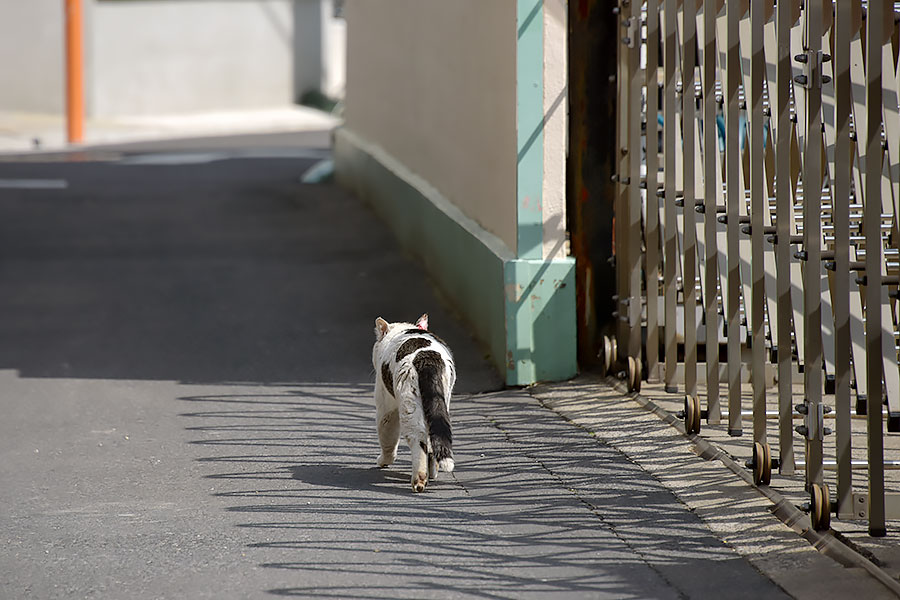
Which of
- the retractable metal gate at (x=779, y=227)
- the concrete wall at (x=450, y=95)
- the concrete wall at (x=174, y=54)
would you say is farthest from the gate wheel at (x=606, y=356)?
the concrete wall at (x=174, y=54)

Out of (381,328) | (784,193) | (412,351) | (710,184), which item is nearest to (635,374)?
(710,184)

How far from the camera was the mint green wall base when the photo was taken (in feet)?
26.5

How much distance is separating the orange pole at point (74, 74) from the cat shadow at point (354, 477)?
62.6 feet

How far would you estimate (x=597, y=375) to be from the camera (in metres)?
8.25

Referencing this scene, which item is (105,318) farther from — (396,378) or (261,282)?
(396,378)

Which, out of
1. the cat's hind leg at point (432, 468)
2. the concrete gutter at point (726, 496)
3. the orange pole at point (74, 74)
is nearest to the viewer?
the concrete gutter at point (726, 496)

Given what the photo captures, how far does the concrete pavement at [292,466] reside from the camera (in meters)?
4.91

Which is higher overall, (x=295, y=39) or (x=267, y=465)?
(x=295, y=39)

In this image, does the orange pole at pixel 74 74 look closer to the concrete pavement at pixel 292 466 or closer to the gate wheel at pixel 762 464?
the concrete pavement at pixel 292 466

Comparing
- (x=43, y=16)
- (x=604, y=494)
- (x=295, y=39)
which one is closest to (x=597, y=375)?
(x=604, y=494)

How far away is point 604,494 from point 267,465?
5.64ft

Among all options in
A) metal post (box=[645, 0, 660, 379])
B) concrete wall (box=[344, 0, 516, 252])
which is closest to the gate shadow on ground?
metal post (box=[645, 0, 660, 379])

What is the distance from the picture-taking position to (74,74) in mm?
24297

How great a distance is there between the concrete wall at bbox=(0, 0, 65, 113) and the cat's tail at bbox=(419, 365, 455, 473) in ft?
81.1
